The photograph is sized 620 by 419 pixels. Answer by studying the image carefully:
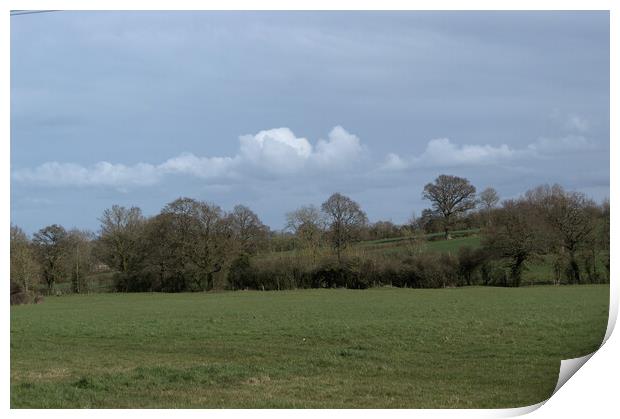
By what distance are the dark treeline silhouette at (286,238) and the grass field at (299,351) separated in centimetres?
69

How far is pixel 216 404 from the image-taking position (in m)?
6.45

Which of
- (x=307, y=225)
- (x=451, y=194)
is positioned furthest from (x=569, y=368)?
(x=307, y=225)

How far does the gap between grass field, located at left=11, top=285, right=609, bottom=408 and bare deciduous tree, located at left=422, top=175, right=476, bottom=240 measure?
76.5 inches

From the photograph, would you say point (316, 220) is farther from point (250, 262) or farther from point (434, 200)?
point (250, 262)

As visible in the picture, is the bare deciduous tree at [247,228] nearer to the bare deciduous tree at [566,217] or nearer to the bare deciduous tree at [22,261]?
A: the bare deciduous tree at [22,261]

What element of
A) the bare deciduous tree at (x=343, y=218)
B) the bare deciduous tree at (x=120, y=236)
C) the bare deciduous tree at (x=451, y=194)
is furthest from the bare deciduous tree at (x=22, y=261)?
the bare deciduous tree at (x=451, y=194)

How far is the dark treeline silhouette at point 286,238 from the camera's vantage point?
8297 mm

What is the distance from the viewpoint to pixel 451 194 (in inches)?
333

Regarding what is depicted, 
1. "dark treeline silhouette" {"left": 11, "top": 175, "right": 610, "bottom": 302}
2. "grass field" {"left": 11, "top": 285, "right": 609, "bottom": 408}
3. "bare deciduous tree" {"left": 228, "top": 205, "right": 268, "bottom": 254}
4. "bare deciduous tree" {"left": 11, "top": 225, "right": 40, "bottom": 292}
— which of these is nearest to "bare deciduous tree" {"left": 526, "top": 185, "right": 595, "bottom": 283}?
"dark treeline silhouette" {"left": 11, "top": 175, "right": 610, "bottom": 302}

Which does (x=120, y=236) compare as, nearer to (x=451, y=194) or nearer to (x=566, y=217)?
(x=451, y=194)

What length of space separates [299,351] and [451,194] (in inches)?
163

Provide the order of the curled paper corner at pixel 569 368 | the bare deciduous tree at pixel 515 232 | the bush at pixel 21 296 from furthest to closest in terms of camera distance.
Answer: the bare deciduous tree at pixel 515 232 < the bush at pixel 21 296 < the curled paper corner at pixel 569 368
